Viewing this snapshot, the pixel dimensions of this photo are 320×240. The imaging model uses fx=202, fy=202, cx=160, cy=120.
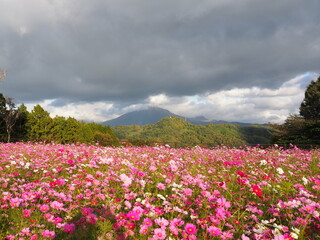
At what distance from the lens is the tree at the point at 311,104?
37.2 metres

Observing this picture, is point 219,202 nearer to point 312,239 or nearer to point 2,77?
point 312,239

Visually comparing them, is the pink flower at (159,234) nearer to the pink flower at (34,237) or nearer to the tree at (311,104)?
the pink flower at (34,237)

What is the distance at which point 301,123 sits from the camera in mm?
31250

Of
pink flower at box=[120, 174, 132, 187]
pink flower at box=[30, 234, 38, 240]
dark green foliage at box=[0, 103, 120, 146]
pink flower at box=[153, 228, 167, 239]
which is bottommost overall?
pink flower at box=[30, 234, 38, 240]

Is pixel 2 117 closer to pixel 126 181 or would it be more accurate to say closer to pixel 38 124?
pixel 38 124

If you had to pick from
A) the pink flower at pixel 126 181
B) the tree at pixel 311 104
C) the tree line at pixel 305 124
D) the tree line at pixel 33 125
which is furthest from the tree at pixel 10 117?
the tree at pixel 311 104

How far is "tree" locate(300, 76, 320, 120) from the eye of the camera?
37219mm

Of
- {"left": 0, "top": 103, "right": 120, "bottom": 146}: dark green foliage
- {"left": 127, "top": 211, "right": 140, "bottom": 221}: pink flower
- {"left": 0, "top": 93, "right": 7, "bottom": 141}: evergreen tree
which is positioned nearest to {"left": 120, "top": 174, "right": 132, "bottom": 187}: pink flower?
{"left": 127, "top": 211, "right": 140, "bottom": 221}: pink flower

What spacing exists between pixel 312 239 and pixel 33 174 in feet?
15.9

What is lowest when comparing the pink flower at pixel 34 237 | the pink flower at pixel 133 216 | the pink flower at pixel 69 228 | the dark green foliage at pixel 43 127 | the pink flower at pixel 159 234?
the pink flower at pixel 34 237

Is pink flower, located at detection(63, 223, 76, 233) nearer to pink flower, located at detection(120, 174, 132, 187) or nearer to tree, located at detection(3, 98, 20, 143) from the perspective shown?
pink flower, located at detection(120, 174, 132, 187)

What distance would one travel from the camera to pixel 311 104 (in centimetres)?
3872

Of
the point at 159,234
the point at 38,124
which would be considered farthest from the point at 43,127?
the point at 159,234

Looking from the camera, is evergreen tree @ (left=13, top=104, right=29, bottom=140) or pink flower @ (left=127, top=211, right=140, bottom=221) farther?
evergreen tree @ (left=13, top=104, right=29, bottom=140)
